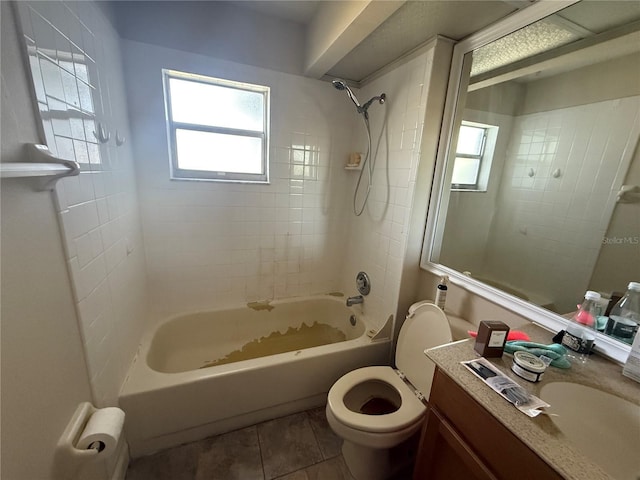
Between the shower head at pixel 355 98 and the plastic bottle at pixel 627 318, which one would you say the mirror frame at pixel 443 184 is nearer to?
the plastic bottle at pixel 627 318

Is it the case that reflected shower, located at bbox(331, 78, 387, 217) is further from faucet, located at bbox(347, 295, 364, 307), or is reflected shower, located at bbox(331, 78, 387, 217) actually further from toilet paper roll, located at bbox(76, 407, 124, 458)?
toilet paper roll, located at bbox(76, 407, 124, 458)

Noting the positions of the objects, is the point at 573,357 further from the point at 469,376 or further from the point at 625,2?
the point at 625,2

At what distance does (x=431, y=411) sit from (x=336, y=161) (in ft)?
5.91

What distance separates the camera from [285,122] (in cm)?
187

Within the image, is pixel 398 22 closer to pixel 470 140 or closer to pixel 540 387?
pixel 470 140

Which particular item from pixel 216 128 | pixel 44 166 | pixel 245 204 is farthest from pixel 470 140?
pixel 44 166

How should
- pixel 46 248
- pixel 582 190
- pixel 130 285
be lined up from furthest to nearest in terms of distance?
pixel 582 190, pixel 130 285, pixel 46 248

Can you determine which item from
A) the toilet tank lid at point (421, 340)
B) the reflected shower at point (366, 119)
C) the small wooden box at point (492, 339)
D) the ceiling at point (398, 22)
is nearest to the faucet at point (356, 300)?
the toilet tank lid at point (421, 340)

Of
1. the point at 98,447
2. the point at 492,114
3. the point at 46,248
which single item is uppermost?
the point at 492,114

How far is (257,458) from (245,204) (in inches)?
62.8

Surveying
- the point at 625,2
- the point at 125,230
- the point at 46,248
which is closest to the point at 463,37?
the point at 625,2

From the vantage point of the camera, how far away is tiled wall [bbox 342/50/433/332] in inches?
57.7

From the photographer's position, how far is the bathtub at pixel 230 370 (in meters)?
1.27

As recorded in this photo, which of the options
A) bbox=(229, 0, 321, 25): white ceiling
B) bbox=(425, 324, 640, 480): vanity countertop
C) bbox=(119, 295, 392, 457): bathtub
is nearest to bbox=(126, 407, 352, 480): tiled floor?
bbox=(119, 295, 392, 457): bathtub
